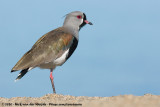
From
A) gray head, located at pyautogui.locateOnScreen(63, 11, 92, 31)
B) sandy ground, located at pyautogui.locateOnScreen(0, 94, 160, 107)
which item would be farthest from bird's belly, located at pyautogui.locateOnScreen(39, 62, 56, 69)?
gray head, located at pyautogui.locateOnScreen(63, 11, 92, 31)

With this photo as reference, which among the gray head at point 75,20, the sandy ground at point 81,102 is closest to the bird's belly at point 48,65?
the sandy ground at point 81,102

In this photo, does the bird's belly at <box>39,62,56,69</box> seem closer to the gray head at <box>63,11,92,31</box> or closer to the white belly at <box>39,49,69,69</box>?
the white belly at <box>39,49,69,69</box>

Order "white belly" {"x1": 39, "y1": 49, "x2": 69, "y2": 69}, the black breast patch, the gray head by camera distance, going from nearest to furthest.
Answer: "white belly" {"x1": 39, "y1": 49, "x2": 69, "y2": 69} → the black breast patch → the gray head

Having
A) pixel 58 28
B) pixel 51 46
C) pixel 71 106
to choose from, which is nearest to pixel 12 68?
pixel 51 46

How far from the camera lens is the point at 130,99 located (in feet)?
27.7

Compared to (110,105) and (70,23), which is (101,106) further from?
(70,23)

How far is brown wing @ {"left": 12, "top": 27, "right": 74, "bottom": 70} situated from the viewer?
35.2 feet

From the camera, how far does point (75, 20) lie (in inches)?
492

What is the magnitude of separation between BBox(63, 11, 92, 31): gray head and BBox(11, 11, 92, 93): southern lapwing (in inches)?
20.6

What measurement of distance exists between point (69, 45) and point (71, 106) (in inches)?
130

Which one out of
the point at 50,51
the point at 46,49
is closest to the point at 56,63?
the point at 50,51

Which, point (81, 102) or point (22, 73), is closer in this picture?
point (81, 102)

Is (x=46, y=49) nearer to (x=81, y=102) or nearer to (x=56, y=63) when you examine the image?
(x=56, y=63)

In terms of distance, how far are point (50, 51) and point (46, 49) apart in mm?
162
